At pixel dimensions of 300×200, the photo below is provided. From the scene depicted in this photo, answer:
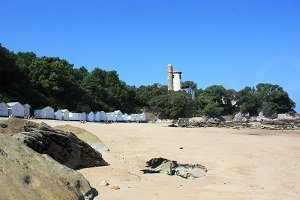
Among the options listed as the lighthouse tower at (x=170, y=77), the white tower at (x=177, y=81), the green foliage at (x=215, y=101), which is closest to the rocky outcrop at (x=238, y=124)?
the green foliage at (x=215, y=101)

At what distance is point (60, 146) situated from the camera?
995 centimetres

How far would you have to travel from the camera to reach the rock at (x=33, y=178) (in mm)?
5555

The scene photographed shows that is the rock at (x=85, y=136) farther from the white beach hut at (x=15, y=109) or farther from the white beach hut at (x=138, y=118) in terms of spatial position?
the white beach hut at (x=138, y=118)

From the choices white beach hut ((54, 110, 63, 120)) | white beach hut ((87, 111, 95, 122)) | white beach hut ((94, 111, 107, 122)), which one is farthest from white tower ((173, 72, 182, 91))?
white beach hut ((54, 110, 63, 120))

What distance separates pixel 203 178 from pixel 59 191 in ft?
18.7

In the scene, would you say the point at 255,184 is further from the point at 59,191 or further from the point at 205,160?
the point at 59,191

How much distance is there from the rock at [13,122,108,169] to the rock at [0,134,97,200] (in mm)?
1774

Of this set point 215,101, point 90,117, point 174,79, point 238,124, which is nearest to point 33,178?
point 90,117

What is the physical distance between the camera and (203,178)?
10.9 m

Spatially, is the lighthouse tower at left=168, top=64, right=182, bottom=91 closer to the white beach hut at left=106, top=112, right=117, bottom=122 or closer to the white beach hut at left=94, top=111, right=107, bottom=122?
the white beach hut at left=106, top=112, right=117, bottom=122

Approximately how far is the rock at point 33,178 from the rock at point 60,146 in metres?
1.77

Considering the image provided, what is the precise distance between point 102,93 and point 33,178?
254 feet

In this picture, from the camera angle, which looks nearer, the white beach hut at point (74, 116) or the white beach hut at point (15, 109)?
the white beach hut at point (15, 109)

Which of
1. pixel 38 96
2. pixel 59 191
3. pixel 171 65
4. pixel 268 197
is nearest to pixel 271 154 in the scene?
pixel 268 197
